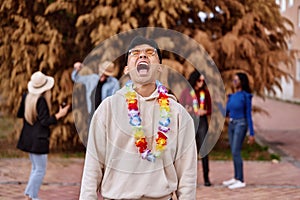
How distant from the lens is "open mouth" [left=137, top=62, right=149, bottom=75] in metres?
2.96

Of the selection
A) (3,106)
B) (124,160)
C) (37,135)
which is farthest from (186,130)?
(3,106)

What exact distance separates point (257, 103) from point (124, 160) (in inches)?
404

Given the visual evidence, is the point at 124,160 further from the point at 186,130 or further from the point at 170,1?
the point at 170,1

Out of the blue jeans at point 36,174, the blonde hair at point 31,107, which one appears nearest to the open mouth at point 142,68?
the blonde hair at point 31,107

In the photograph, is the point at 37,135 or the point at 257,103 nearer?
the point at 37,135

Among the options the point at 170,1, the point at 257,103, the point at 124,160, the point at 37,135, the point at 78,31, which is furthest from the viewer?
the point at 257,103

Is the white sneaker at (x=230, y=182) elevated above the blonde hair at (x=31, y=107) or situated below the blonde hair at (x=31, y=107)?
below

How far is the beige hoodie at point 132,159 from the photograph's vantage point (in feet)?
9.62

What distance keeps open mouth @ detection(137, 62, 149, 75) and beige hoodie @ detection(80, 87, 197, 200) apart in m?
0.15

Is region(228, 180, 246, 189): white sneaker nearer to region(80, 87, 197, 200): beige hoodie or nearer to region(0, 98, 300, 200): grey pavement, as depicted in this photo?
region(0, 98, 300, 200): grey pavement

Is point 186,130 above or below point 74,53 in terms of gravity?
below

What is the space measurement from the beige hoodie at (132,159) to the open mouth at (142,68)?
0.15 m

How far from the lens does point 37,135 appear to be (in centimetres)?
657

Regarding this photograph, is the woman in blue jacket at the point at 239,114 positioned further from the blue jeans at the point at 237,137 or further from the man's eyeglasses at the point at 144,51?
the man's eyeglasses at the point at 144,51
